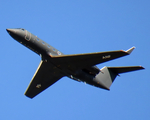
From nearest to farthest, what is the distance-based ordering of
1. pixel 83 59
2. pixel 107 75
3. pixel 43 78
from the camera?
pixel 83 59 → pixel 43 78 → pixel 107 75

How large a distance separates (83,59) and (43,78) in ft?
25.5

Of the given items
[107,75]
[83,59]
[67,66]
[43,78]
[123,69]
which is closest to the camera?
[83,59]

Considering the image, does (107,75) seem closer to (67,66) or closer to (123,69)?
(123,69)

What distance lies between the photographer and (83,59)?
32375 mm

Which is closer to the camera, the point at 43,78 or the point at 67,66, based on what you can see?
the point at 67,66

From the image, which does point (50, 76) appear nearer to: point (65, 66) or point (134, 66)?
point (65, 66)

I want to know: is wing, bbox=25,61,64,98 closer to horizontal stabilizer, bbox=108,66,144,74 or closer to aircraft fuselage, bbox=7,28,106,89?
aircraft fuselage, bbox=7,28,106,89

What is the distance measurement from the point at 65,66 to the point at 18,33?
22.4 ft

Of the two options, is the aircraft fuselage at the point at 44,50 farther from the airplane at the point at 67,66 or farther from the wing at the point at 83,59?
the wing at the point at 83,59

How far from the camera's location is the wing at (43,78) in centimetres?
3461

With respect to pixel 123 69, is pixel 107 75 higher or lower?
lower

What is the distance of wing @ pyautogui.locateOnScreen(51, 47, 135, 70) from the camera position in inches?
1225

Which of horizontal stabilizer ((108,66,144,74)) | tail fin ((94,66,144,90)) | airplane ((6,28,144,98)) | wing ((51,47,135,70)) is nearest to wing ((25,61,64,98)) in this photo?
airplane ((6,28,144,98))

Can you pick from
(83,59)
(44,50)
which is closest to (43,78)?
(44,50)
